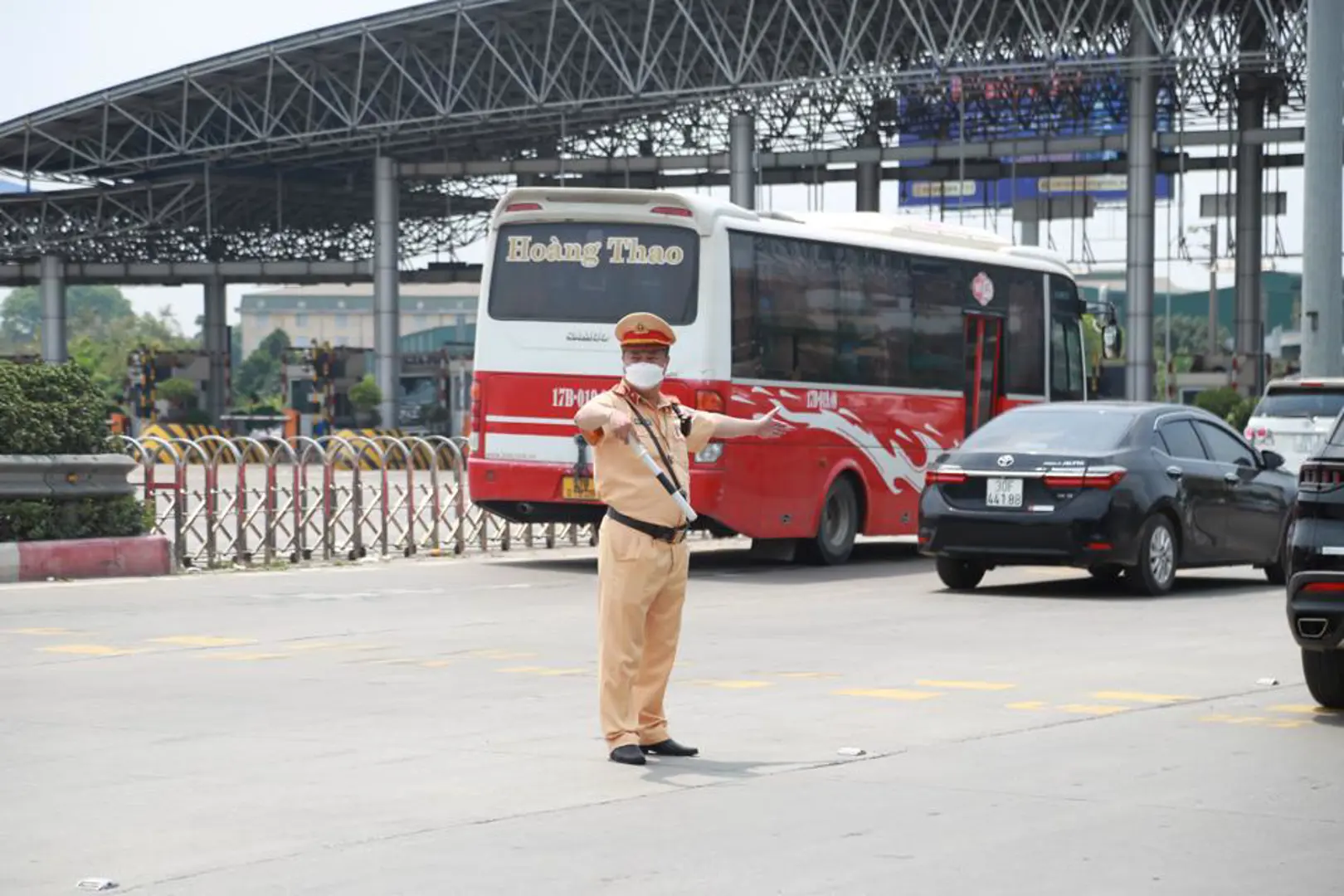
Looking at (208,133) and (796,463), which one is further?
(208,133)

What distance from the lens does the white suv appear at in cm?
2619

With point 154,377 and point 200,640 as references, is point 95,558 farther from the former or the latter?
point 154,377

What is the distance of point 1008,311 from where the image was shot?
2395cm

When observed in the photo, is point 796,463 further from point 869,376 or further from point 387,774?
point 387,774

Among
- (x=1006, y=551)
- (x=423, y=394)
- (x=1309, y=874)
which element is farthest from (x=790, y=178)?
(x=1309, y=874)

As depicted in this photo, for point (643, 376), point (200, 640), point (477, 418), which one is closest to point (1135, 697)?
point (643, 376)

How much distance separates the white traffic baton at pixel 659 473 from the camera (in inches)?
338

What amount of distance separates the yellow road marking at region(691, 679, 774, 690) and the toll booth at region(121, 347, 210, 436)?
6307cm

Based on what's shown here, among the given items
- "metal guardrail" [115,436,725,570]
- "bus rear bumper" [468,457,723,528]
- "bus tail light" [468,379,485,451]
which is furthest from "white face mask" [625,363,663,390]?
"bus tail light" [468,379,485,451]

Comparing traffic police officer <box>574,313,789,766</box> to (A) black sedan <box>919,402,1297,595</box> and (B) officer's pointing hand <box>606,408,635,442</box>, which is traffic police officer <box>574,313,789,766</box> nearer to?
(B) officer's pointing hand <box>606,408,635,442</box>

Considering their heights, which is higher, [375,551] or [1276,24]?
[1276,24]

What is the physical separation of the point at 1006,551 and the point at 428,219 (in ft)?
217

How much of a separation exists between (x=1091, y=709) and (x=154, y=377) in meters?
67.0

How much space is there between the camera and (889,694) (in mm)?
10938
